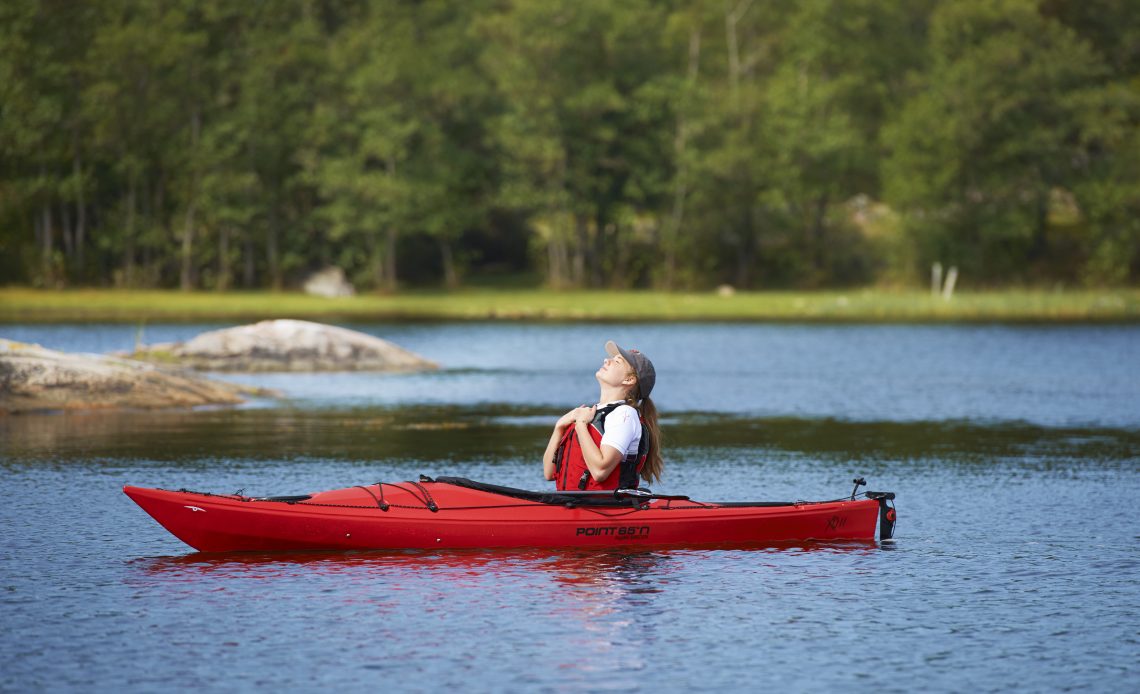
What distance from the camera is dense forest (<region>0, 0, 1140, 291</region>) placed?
64.6 m


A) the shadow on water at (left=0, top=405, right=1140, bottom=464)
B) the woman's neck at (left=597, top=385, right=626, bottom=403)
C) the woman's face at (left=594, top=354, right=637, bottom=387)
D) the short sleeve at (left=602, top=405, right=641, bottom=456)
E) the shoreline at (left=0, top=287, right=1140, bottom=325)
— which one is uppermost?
the shoreline at (left=0, top=287, right=1140, bottom=325)

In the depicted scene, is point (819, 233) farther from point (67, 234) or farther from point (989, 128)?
point (67, 234)

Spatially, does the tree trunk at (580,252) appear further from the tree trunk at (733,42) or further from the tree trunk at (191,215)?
the tree trunk at (191,215)

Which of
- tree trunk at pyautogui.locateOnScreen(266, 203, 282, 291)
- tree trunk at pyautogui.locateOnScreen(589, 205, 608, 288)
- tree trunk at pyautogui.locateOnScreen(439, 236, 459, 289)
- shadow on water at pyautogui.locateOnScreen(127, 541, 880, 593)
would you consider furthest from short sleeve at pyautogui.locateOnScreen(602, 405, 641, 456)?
tree trunk at pyautogui.locateOnScreen(589, 205, 608, 288)

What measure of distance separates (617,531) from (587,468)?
2.12 ft

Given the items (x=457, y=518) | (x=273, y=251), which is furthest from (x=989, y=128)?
(x=457, y=518)

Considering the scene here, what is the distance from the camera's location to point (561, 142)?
225 ft

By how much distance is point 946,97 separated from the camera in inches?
2635

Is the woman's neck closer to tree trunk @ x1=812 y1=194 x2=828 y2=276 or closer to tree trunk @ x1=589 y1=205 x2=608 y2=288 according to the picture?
tree trunk @ x1=589 y1=205 x2=608 y2=288

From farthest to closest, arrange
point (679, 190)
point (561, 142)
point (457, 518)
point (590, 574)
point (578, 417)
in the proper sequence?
point (679, 190) < point (561, 142) < point (578, 417) < point (457, 518) < point (590, 574)

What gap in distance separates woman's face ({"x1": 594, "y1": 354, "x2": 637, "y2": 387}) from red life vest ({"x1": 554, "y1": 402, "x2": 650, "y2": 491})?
14.1 inches

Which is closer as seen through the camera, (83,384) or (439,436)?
(439,436)

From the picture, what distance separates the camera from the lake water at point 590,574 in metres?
10.3

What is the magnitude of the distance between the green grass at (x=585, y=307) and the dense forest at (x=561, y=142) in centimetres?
403
